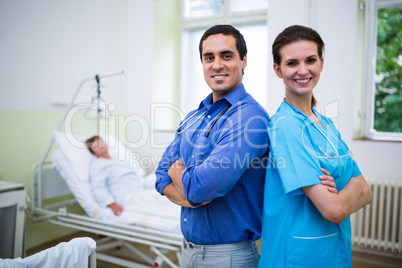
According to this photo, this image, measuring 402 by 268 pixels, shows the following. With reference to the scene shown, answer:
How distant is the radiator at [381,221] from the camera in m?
2.46

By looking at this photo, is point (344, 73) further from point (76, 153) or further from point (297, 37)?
point (76, 153)

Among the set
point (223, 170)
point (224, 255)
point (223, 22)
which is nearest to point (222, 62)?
point (223, 170)

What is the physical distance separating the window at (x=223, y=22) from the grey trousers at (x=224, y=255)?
251 cm

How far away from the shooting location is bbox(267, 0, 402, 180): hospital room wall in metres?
2.61

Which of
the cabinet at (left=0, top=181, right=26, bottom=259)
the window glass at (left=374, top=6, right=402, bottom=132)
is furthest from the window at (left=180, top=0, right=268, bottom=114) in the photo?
the cabinet at (left=0, top=181, right=26, bottom=259)

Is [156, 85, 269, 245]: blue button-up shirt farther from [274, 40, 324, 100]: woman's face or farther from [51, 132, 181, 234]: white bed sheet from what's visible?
[51, 132, 181, 234]: white bed sheet

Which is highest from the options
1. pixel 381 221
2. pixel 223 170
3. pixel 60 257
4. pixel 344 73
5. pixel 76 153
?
pixel 344 73

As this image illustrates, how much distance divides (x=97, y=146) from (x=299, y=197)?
211 cm

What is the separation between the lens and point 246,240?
0.99 meters

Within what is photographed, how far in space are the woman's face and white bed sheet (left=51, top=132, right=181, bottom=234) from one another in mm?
1340

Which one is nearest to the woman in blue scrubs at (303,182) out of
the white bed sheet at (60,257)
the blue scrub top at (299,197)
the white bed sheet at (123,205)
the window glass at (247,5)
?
the blue scrub top at (299,197)

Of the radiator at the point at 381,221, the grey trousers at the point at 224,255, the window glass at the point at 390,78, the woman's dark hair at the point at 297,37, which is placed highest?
the window glass at the point at 390,78

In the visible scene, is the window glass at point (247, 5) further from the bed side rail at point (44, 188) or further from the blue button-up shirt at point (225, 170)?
the blue button-up shirt at point (225, 170)

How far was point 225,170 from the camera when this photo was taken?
877 millimetres
